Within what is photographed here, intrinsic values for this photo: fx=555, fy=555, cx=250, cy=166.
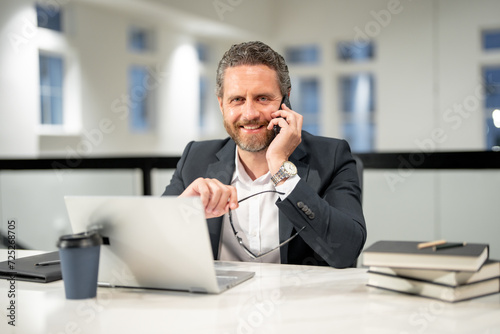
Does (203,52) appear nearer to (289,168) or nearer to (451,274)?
(289,168)

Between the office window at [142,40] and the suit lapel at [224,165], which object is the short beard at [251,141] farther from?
the office window at [142,40]

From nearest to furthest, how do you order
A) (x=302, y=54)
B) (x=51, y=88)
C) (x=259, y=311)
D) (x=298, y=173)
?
(x=259, y=311) → (x=298, y=173) → (x=51, y=88) → (x=302, y=54)

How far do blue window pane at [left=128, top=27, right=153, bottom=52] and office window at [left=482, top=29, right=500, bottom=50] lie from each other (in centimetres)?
659

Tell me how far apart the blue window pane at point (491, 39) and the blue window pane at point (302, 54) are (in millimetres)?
3657

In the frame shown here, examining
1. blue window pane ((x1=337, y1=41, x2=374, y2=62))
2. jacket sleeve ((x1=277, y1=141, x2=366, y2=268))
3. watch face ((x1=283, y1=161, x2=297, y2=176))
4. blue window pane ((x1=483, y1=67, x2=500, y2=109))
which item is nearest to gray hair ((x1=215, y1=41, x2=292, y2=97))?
watch face ((x1=283, y1=161, x2=297, y2=176))

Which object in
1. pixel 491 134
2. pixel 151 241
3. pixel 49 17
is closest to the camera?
pixel 151 241

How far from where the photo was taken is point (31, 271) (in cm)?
142

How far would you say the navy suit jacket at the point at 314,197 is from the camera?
1568 mm

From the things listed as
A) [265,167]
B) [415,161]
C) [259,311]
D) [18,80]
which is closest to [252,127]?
[265,167]

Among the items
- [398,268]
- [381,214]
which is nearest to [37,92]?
[381,214]

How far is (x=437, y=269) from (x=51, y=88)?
8547 mm

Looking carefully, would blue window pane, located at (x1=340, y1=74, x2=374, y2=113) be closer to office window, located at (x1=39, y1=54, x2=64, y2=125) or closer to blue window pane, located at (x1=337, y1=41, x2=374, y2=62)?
blue window pane, located at (x1=337, y1=41, x2=374, y2=62)

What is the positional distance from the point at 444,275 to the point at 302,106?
492 inches

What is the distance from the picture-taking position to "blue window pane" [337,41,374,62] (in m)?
12.3
